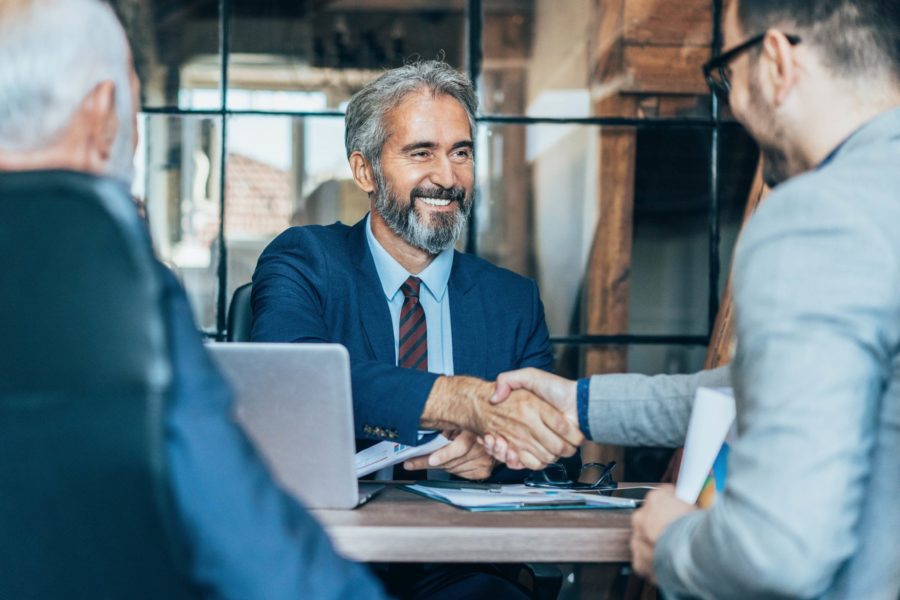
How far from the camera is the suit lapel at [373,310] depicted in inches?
96.0

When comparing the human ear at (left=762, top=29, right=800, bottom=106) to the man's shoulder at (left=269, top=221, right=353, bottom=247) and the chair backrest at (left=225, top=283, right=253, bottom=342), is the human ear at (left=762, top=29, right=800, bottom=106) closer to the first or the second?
the man's shoulder at (left=269, top=221, right=353, bottom=247)

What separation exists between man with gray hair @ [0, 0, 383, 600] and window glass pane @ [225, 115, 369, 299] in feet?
8.99

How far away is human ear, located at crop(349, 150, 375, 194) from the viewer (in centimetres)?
287

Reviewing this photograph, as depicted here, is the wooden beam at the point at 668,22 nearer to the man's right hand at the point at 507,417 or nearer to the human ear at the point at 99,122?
the man's right hand at the point at 507,417

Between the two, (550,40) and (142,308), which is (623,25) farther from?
(142,308)

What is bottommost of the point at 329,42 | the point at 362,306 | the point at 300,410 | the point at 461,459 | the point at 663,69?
the point at 461,459

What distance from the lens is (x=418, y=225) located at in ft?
8.75

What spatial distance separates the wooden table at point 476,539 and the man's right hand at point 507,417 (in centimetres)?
51

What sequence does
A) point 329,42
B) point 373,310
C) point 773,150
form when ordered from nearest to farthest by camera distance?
point 773,150 → point 373,310 → point 329,42

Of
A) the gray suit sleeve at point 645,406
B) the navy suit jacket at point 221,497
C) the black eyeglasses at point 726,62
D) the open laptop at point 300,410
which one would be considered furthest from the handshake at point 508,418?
the navy suit jacket at point 221,497

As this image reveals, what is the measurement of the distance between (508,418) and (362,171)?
106 centimetres

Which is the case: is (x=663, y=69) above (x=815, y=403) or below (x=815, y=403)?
above

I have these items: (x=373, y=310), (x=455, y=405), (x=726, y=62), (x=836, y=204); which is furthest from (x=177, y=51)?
(x=836, y=204)

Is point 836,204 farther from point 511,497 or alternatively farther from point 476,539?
point 511,497
